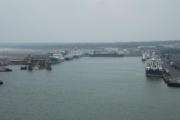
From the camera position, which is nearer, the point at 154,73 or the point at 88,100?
the point at 88,100

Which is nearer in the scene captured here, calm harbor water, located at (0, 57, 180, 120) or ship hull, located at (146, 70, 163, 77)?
calm harbor water, located at (0, 57, 180, 120)

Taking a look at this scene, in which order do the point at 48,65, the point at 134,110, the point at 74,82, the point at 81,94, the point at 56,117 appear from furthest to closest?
1. the point at 48,65
2. the point at 74,82
3. the point at 81,94
4. the point at 134,110
5. the point at 56,117

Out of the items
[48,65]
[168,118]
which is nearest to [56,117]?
[168,118]

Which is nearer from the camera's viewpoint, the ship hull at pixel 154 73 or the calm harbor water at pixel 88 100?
the calm harbor water at pixel 88 100

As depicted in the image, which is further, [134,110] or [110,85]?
[110,85]

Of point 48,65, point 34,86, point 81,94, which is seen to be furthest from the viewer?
point 48,65

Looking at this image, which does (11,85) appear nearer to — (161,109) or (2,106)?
(2,106)

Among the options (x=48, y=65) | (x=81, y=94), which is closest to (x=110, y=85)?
(x=81, y=94)

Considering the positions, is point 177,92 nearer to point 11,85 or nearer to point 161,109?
point 161,109

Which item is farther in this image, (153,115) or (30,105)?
(30,105)
